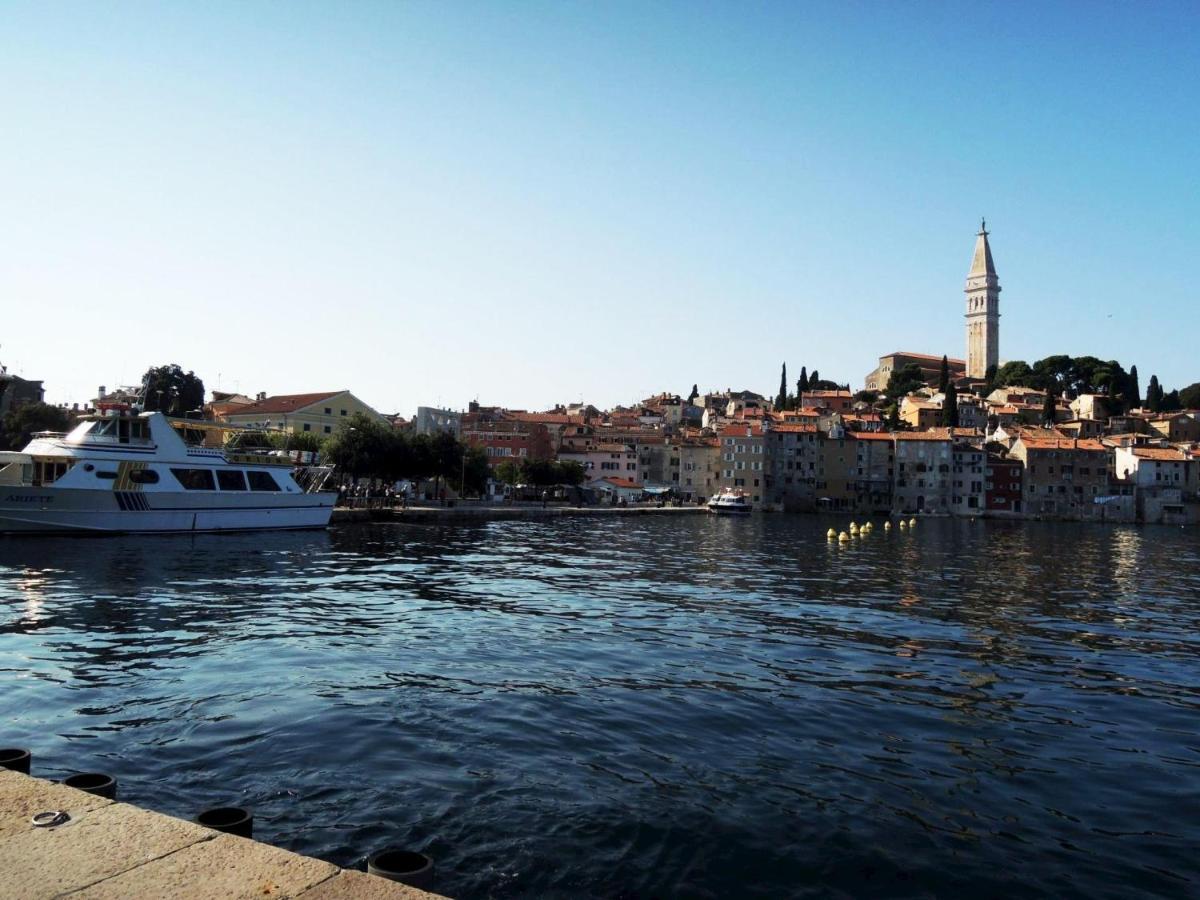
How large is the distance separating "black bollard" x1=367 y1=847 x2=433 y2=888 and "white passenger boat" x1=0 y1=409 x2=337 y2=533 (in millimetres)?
36752

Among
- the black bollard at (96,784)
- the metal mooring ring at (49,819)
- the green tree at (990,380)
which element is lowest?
the black bollard at (96,784)

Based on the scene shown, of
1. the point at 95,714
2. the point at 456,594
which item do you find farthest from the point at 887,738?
the point at 456,594

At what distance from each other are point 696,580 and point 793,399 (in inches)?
4687

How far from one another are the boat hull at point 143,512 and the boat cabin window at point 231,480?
693 mm

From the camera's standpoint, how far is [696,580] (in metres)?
27.5

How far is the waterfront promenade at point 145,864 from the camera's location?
13.8 feet

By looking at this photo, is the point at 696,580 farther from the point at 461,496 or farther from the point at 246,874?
the point at 461,496

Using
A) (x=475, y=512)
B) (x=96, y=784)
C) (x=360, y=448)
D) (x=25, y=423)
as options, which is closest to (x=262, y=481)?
(x=360, y=448)

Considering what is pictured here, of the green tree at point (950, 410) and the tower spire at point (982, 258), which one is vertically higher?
the tower spire at point (982, 258)

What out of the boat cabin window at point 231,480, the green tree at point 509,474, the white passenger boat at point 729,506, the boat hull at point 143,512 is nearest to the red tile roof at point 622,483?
the white passenger boat at point 729,506

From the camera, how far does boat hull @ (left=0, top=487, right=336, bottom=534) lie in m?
35.1

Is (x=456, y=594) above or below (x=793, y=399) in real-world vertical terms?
below

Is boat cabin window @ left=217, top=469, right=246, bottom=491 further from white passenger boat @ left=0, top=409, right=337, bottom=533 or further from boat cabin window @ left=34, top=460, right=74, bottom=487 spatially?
boat cabin window @ left=34, top=460, right=74, bottom=487

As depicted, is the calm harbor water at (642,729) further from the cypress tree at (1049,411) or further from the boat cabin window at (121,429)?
the cypress tree at (1049,411)
